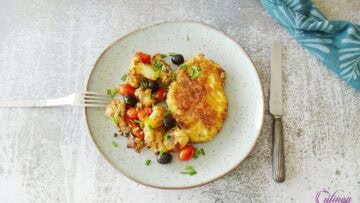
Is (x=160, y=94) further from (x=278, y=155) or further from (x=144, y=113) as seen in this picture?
(x=278, y=155)

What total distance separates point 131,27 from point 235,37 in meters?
0.78

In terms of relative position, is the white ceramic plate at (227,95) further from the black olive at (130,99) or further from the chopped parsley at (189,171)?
the black olive at (130,99)

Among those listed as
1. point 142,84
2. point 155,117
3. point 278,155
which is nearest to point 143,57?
point 142,84

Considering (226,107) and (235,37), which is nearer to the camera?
(226,107)

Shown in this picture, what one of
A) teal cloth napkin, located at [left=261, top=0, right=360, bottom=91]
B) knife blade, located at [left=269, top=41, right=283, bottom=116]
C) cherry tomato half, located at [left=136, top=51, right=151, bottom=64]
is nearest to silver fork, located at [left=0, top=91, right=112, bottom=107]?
cherry tomato half, located at [left=136, top=51, right=151, bottom=64]

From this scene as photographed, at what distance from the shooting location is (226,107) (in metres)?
2.73

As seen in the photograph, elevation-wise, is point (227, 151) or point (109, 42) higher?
point (109, 42)

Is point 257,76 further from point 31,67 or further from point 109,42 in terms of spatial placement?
point 31,67

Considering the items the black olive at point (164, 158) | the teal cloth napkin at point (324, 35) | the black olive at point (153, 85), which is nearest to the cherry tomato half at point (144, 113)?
the black olive at point (153, 85)

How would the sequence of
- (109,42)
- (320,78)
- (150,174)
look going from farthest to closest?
(109,42) < (320,78) < (150,174)

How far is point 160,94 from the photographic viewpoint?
9.09 feet

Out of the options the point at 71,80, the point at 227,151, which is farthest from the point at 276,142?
the point at 71,80

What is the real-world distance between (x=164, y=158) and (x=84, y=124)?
0.69 metres

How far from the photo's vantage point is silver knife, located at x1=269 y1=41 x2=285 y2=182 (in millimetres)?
2711
